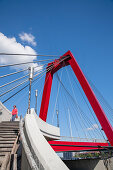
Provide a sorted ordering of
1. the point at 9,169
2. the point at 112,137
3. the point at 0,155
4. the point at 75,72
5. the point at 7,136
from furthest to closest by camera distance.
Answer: the point at 75,72 < the point at 112,137 < the point at 7,136 < the point at 0,155 < the point at 9,169

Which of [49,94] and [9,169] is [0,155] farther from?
[49,94]

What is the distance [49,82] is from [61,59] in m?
2.81

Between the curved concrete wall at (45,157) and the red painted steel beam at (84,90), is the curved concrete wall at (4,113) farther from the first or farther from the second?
the curved concrete wall at (45,157)

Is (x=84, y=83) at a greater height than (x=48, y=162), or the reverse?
(x=84, y=83)

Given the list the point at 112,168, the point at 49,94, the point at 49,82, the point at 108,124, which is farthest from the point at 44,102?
the point at 112,168

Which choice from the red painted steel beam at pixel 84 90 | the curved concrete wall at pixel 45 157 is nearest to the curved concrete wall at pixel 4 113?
the red painted steel beam at pixel 84 90

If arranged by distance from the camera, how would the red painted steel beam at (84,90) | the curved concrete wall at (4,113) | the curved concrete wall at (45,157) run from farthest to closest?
the curved concrete wall at (4,113)
the red painted steel beam at (84,90)
the curved concrete wall at (45,157)

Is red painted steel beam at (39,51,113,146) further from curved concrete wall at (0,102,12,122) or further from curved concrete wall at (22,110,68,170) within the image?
curved concrete wall at (22,110,68,170)

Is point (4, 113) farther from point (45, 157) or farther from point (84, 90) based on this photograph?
point (45, 157)

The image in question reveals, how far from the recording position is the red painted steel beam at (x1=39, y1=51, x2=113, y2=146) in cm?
798

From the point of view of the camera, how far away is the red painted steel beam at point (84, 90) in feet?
26.2

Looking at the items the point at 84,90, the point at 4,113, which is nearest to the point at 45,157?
the point at 84,90

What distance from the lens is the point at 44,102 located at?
1244cm

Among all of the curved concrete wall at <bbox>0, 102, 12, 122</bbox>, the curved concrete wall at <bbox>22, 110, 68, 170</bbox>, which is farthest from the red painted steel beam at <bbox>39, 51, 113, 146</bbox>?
the curved concrete wall at <bbox>22, 110, 68, 170</bbox>
